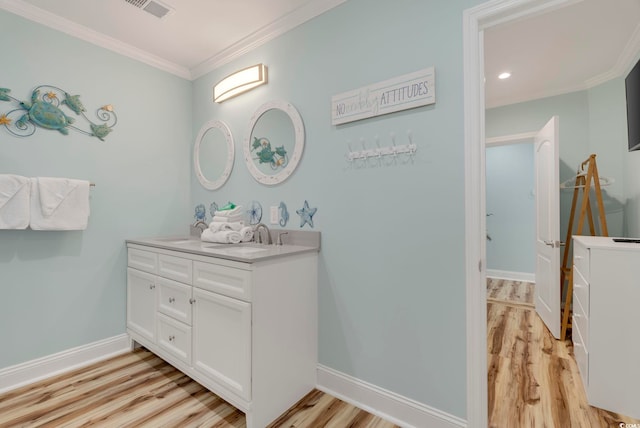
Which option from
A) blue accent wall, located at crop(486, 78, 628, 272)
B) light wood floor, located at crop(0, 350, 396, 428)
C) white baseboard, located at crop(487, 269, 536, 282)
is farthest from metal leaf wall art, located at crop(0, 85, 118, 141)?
white baseboard, located at crop(487, 269, 536, 282)

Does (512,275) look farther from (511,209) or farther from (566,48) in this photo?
(566,48)

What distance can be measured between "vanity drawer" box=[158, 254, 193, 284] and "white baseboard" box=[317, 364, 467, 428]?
1.02 metres

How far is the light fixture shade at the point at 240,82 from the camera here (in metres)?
2.19

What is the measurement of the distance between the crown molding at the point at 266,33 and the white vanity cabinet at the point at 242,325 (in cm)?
157

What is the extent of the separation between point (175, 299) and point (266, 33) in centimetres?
198

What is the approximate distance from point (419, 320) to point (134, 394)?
1.78 meters

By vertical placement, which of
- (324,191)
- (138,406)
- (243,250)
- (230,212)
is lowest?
(138,406)

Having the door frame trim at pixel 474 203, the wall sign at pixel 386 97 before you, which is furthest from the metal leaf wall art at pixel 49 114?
the door frame trim at pixel 474 203

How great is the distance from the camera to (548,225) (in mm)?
2717

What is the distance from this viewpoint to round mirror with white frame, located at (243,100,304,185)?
79.5 inches

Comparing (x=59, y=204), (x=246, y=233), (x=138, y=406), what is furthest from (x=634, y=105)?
(x=59, y=204)

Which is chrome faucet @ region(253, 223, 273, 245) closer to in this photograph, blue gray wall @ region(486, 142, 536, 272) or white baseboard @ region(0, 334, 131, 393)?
white baseboard @ region(0, 334, 131, 393)

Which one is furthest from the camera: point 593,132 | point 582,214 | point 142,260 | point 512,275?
point 512,275

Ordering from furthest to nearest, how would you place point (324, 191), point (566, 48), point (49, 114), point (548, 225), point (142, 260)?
point (548, 225) < point (566, 48) < point (142, 260) < point (49, 114) < point (324, 191)
